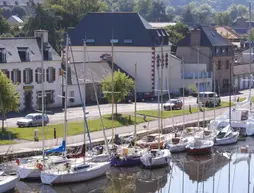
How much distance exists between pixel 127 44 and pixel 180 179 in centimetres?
3795

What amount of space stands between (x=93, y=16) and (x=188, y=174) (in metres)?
41.5

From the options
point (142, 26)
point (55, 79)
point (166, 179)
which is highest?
point (142, 26)

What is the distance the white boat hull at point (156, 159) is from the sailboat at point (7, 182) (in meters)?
10.7

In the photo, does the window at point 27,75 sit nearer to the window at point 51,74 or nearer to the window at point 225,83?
the window at point 51,74

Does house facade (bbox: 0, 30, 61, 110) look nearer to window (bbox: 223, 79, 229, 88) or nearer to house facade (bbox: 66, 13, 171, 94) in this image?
house facade (bbox: 66, 13, 171, 94)

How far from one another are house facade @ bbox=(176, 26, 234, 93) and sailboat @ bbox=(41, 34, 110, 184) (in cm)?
4694

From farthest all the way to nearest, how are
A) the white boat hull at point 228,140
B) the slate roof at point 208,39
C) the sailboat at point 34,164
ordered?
1. the slate roof at point 208,39
2. the white boat hull at point 228,140
3. the sailboat at point 34,164

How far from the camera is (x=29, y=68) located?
2832 inches

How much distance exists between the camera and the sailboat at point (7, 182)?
44.8m

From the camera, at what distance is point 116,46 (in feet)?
290

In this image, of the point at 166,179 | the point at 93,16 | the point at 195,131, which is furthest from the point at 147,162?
the point at 93,16

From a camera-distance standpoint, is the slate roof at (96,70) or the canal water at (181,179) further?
the slate roof at (96,70)

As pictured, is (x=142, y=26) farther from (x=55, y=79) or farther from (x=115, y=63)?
(x=55, y=79)

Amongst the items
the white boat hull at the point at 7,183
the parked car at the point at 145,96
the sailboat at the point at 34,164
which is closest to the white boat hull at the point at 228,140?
the sailboat at the point at 34,164
